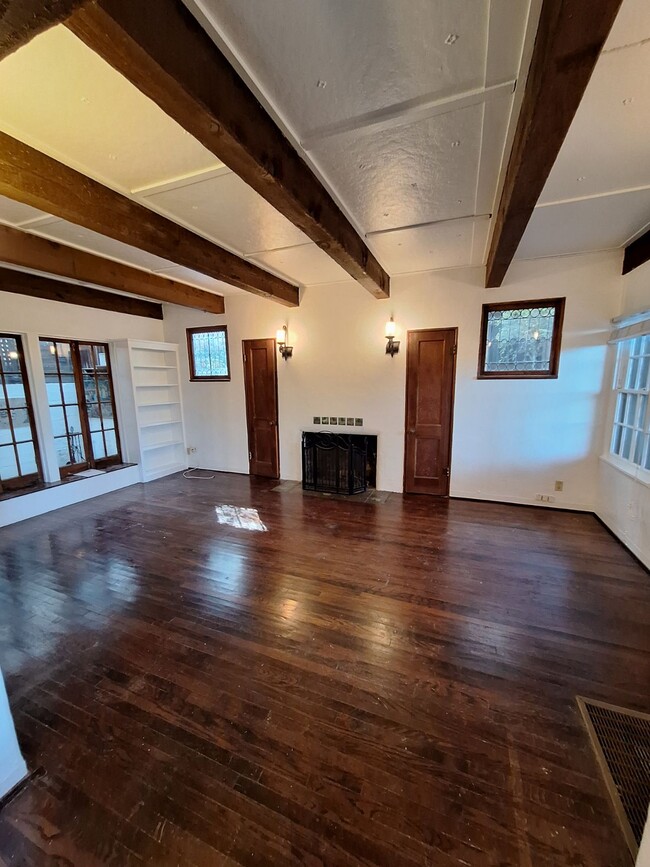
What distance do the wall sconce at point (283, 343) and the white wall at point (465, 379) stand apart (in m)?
0.09

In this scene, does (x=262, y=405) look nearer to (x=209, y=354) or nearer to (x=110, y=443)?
(x=209, y=354)

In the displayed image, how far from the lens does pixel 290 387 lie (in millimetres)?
5246

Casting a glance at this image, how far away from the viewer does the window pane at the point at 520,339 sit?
13.0 ft

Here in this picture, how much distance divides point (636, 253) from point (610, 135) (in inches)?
83.9

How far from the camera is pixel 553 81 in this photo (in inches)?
45.3

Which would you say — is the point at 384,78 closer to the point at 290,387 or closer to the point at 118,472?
the point at 290,387

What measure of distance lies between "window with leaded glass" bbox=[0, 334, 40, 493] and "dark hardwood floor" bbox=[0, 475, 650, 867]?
135cm

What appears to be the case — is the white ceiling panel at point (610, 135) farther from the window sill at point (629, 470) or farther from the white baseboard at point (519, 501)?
the white baseboard at point (519, 501)

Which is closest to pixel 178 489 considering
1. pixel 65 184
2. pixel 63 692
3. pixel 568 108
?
pixel 63 692

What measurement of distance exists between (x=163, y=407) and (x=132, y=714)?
4.98 metres

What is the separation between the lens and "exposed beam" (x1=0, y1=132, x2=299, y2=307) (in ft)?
6.15

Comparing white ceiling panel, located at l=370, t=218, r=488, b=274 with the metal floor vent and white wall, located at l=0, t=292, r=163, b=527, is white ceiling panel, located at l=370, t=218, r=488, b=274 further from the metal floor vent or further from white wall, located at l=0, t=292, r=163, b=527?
white wall, located at l=0, t=292, r=163, b=527

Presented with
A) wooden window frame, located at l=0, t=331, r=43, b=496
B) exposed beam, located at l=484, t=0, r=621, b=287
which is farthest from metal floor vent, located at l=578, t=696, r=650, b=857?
wooden window frame, located at l=0, t=331, r=43, b=496

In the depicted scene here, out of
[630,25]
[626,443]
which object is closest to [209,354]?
[630,25]
